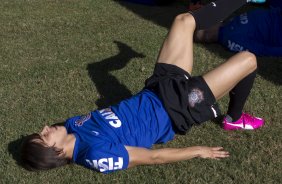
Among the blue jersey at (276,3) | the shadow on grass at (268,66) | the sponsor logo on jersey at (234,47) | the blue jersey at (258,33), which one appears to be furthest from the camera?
the blue jersey at (276,3)

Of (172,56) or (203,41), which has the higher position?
(172,56)

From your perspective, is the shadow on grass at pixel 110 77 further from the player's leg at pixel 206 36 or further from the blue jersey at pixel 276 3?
the blue jersey at pixel 276 3

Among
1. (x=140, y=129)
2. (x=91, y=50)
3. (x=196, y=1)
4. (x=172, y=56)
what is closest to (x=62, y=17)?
(x=91, y=50)

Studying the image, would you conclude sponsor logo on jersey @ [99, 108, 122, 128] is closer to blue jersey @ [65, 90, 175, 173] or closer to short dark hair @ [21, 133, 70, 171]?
blue jersey @ [65, 90, 175, 173]

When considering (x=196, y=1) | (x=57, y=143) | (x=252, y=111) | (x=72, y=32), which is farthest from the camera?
(x=196, y=1)

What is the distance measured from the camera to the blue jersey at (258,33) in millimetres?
5543

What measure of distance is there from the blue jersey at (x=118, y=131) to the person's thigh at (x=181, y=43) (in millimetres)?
486

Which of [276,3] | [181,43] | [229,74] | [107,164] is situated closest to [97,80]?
[181,43]

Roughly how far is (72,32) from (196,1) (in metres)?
1.94

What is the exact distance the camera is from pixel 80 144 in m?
3.53

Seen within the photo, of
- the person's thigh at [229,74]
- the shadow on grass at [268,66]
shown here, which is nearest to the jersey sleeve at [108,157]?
the person's thigh at [229,74]

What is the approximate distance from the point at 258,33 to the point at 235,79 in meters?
1.91

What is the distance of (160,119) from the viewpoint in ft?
12.4

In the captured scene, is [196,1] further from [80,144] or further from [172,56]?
[80,144]
